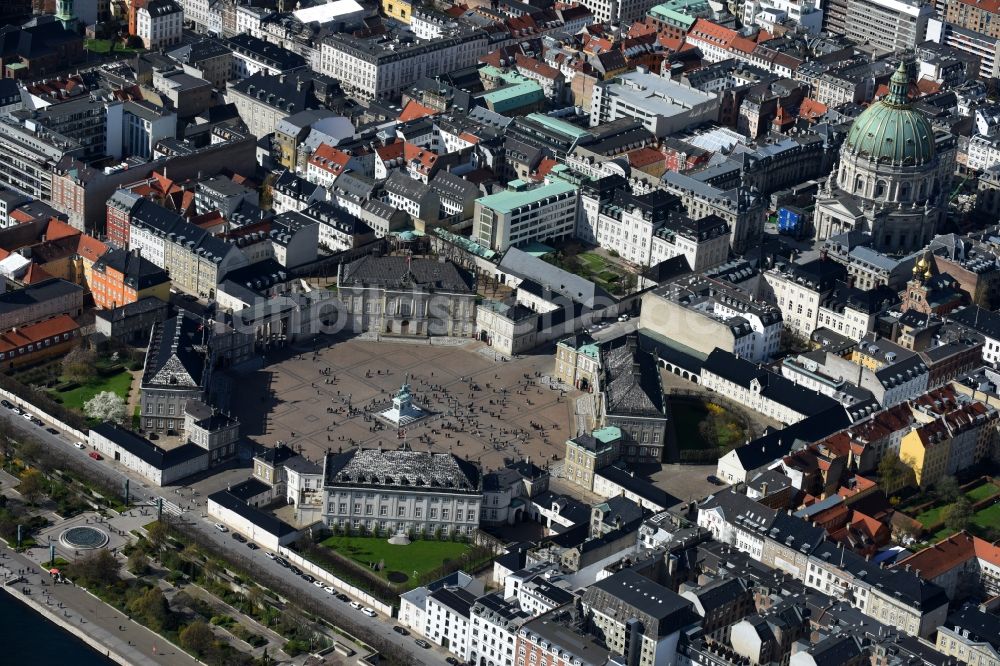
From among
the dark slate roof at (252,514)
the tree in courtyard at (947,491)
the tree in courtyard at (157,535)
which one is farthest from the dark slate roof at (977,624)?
the tree in courtyard at (157,535)

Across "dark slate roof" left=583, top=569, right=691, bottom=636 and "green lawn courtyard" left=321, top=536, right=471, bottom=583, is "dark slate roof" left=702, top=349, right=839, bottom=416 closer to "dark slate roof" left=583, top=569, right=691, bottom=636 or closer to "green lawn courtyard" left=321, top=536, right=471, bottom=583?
"green lawn courtyard" left=321, top=536, right=471, bottom=583

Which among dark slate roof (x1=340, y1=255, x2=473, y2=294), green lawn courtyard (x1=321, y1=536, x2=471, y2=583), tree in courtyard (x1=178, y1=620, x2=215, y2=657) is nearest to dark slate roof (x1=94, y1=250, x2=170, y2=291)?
dark slate roof (x1=340, y1=255, x2=473, y2=294)

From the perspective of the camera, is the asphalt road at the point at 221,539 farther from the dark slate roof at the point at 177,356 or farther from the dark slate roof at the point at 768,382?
the dark slate roof at the point at 768,382

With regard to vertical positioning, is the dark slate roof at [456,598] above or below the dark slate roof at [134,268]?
below

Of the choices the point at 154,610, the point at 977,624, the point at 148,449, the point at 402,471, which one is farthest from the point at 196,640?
the point at 977,624

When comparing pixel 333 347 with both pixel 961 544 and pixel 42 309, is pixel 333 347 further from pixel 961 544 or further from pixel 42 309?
pixel 961 544

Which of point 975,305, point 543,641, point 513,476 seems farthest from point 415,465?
point 975,305

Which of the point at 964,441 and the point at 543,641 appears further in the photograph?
the point at 964,441
